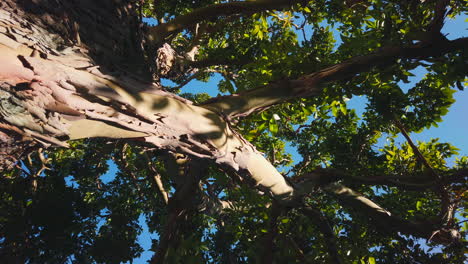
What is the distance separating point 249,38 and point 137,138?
20.1ft

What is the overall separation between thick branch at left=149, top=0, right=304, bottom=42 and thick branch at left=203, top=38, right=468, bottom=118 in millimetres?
1532

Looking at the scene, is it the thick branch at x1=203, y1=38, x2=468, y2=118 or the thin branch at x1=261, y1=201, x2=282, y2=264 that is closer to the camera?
the thick branch at x1=203, y1=38, x2=468, y2=118

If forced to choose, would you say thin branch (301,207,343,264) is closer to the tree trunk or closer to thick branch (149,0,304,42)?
the tree trunk

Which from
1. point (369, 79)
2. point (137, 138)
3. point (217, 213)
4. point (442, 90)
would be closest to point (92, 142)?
point (217, 213)

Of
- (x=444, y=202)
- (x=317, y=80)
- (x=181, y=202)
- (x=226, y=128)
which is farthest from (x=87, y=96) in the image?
(x=444, y=202)

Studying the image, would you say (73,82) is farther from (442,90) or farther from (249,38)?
(249,38)

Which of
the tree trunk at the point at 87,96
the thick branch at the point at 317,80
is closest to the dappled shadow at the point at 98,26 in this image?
the tree trunk at the point at 87,96

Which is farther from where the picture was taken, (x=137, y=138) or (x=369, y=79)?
(x=369, y=79)

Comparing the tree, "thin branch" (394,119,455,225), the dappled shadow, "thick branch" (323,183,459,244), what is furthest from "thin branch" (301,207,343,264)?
the dappled shadow

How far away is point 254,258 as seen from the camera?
13.0ft

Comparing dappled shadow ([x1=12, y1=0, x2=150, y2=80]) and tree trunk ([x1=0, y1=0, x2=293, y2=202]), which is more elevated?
dappled shadow ([x1=12, y1=0, x2=150, y2=80])

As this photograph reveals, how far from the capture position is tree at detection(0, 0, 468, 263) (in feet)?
6.40

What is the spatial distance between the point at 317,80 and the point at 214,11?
197 cm

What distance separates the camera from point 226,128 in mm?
2727
